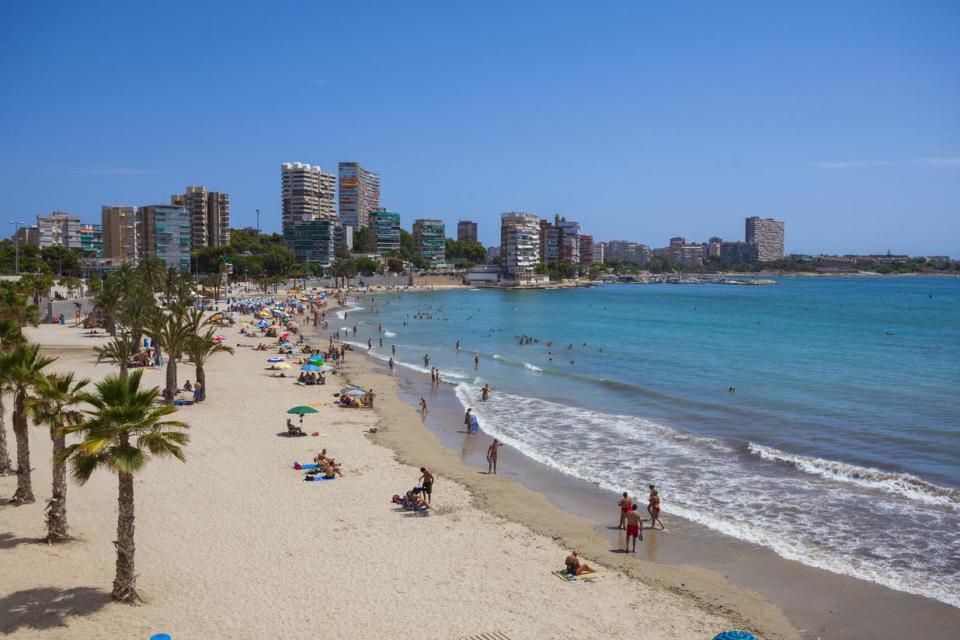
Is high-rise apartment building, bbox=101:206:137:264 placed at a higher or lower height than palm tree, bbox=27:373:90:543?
higher

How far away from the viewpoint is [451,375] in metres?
37.1

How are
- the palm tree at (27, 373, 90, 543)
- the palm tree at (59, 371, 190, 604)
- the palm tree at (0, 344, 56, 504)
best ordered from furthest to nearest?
the palm tree at (0, 344, 56, 504) → the palm tree at (27, 373, 90, 543) → the palm tree at (59, 371, 190, 604)

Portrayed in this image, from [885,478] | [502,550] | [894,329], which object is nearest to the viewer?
[502,550]

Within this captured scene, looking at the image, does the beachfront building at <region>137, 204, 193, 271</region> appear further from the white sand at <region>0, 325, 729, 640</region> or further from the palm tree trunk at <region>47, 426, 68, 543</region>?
the palm tree trunk at <region>47, 426, 68, 543</region>

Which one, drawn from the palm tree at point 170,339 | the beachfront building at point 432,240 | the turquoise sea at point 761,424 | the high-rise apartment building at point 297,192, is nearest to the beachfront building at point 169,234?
the high-rise apartment building at point 297,192

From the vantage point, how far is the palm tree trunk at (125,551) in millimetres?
9984

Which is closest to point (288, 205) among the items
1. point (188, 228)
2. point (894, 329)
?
point (188, 228)

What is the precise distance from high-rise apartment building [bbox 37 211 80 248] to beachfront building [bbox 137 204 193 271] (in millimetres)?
36436

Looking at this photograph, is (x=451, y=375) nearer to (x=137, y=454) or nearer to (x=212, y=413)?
(x=212, y=413)

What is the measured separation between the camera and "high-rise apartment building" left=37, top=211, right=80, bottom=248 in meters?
163

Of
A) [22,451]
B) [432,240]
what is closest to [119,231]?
[432,240]

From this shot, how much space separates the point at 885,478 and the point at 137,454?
17.5 m

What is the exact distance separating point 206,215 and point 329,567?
156m

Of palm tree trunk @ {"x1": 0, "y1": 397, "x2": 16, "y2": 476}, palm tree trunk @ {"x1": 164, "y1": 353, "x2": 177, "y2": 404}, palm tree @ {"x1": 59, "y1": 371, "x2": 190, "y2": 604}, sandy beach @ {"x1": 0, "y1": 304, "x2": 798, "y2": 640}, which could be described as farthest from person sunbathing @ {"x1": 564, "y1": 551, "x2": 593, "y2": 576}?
palm tree trunk @ {"x1": 164, "y1": 353, "x2": 177, "y2": 404}
